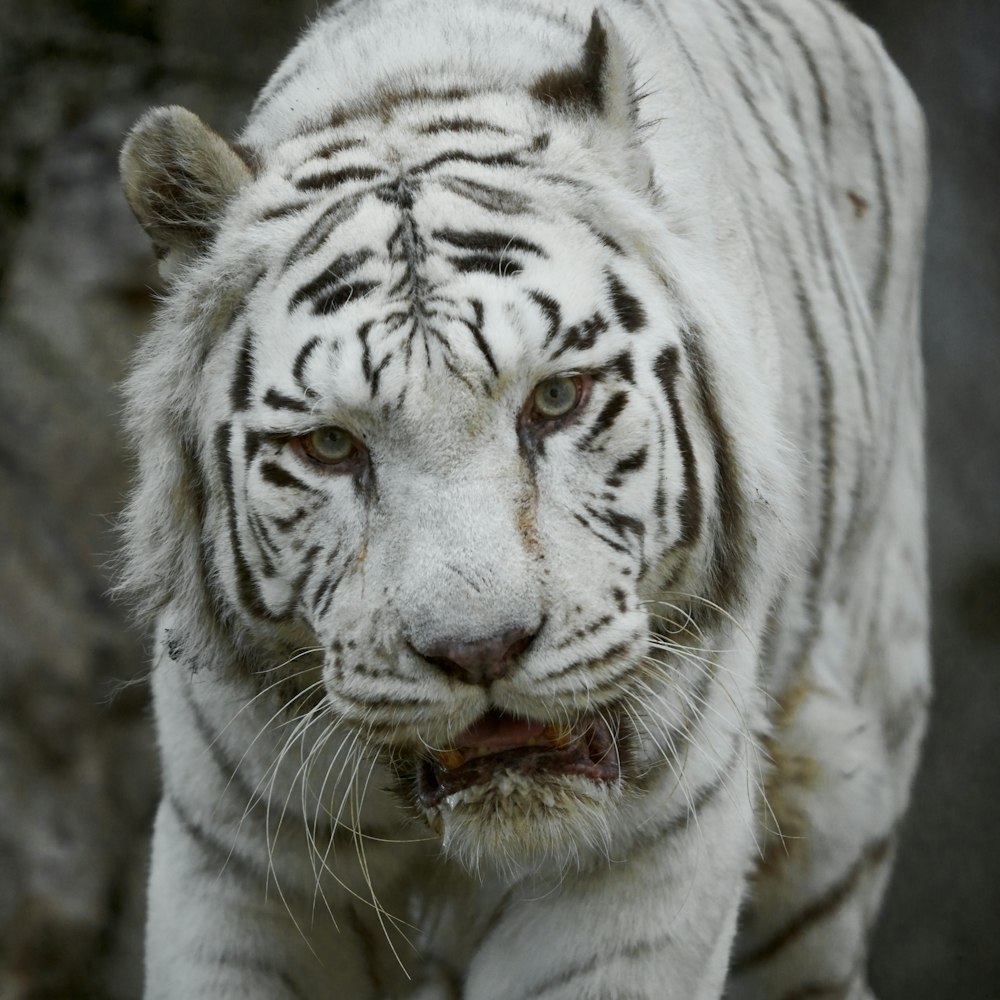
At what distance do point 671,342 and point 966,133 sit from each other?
256 cm

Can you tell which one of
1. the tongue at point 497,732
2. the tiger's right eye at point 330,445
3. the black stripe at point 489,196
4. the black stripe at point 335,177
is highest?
the black stripe at point 335,177

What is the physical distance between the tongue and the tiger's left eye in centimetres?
29

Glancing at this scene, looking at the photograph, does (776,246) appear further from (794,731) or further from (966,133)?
(966,133)

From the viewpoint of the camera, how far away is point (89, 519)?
124 inches

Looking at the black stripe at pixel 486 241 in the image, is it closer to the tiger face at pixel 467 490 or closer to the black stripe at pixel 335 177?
the tiger face at pixel 467 490

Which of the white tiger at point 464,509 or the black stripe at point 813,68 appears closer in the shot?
the white tiger at point 464,509

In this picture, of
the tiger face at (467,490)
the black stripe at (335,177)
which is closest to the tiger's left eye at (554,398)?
the tiger face at (467,490)

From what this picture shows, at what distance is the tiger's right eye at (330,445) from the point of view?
1.39 meters

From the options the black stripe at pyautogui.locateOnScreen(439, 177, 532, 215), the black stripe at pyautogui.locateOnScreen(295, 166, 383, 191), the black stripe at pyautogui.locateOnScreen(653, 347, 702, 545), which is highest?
the black stripe at pyautogui.locateOnScreen(295, 166, 383, 191)

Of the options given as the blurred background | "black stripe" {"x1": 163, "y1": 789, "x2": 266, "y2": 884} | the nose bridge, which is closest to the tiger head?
the nose bridge

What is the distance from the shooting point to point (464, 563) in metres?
1.27

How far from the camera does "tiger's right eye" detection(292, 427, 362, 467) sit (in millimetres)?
1386

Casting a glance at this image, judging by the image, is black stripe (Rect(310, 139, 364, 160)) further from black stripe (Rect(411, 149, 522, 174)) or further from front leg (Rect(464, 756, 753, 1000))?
front leg (Rect(464, 756, 753, 1000))

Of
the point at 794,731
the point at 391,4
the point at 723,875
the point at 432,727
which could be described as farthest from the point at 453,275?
the point at 794,731
